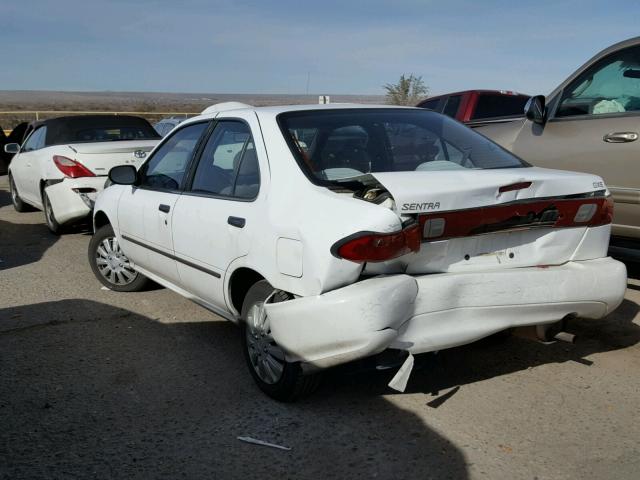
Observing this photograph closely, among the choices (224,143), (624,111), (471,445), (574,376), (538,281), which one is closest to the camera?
(471,445)

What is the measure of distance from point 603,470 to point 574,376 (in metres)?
1.14

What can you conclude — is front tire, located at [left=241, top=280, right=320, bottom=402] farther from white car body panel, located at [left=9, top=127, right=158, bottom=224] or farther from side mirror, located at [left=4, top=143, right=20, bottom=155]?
side mirror, located at [left=4, top=143, right=20, bottom=155]

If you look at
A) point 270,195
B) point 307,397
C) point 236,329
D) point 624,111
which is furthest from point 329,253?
point 624,111

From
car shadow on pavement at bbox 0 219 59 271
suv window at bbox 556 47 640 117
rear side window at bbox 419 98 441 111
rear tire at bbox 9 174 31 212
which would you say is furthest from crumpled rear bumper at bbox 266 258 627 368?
rear tire at bbox 9 174 31 212

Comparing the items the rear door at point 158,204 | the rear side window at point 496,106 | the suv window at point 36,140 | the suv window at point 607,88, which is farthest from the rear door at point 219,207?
the rear side window at point 496,106

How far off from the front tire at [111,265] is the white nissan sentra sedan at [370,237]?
1.56 metres

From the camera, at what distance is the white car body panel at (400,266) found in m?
3.22

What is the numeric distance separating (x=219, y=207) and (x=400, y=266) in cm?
131

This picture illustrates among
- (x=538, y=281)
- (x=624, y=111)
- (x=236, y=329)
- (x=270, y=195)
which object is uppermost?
(x=624, y=111)

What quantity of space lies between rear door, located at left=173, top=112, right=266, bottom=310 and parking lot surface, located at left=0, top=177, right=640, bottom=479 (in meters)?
0.62

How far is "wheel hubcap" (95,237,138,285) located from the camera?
611cm

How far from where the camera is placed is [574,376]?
4.18 m

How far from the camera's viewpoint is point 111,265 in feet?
20.4

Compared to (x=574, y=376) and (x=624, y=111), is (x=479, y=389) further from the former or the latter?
(x=624, y=111)
